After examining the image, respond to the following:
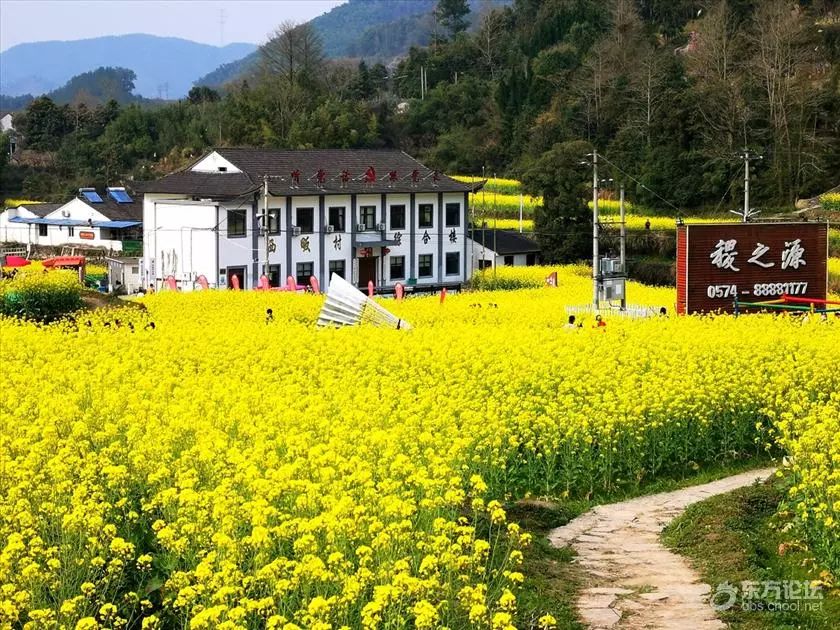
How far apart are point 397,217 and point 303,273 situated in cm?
567

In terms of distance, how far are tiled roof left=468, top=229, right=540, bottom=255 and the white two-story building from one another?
1446 mm

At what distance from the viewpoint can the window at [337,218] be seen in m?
52.2

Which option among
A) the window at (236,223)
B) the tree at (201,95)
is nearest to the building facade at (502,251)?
the window at (236,223)

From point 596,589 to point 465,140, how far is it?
69.5 m

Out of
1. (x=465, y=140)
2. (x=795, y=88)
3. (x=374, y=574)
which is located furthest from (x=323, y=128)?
(x=374, y=574)

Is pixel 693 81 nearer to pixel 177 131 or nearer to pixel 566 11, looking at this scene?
pixel 566 11

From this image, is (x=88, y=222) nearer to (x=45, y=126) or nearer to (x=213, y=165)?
(x=213, y=165)

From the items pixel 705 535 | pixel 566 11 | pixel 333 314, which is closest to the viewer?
pixel 705 535

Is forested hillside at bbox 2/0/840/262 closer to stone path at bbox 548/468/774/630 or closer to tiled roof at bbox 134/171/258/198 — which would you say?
tiled roof at bbox 134/171/258/198

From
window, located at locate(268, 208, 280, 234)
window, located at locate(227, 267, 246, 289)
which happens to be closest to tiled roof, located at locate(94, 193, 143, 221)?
window, located at locate(268, 208, 280, 234)

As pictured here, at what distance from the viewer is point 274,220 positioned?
50.1 meters

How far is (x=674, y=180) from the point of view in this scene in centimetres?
6394

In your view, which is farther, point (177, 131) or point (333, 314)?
point (177, 131)

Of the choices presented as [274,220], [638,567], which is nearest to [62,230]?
[274,220]
